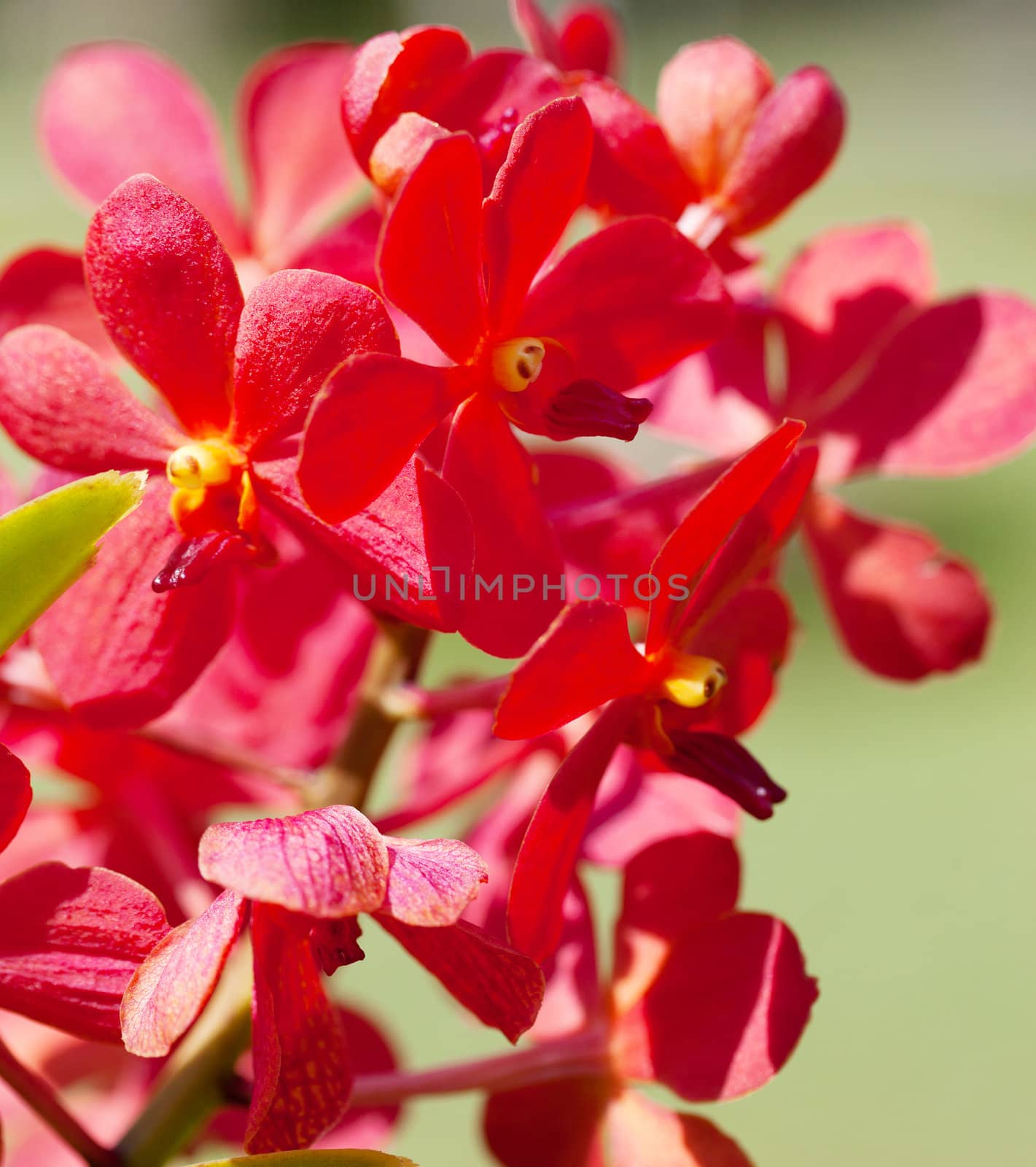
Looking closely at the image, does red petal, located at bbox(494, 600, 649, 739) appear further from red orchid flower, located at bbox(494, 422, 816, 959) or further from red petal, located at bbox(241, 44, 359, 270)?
red petal, located at bbox(241, 44, 359, 270)

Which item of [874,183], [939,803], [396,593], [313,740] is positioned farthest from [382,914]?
→ [874,183]

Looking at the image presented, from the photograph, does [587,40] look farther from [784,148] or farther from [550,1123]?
[550,1123]

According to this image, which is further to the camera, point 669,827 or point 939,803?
point 939,803

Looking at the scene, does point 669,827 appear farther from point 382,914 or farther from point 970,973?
point 970,973

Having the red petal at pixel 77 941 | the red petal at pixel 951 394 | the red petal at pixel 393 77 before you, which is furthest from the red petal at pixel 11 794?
the red petal at pixel 951 394

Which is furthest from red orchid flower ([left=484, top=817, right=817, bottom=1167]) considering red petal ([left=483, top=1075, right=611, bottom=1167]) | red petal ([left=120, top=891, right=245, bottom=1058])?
red petal ([left=120, top=891, right=245, bottom=1058])

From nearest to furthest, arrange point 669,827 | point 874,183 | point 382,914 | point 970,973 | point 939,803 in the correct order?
Answer: point 382,914, point 669,827, point 970,973, point 939,803, point 874,183

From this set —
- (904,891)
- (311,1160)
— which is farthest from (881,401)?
(904,891)
